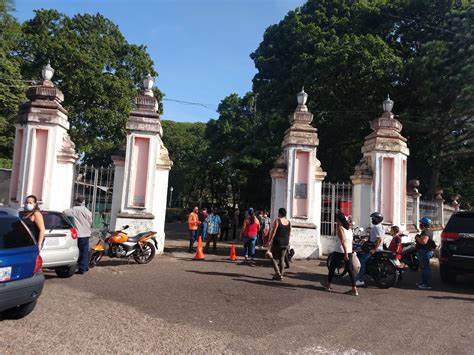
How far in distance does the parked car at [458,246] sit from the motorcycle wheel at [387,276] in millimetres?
1301

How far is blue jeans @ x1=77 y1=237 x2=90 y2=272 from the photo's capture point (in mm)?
9000

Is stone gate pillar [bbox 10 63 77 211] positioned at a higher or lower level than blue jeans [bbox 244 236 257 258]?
higher

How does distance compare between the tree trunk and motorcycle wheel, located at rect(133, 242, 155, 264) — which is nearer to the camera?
motorcycle wheel, located at rect(133, 242, 155, 264)

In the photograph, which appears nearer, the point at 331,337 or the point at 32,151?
the point at 331,337

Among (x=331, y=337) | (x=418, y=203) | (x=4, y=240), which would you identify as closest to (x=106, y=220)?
(x=4, y=240)

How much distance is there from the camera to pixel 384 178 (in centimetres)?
1277

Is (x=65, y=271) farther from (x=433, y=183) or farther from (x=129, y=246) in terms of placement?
(x=433, y=183)

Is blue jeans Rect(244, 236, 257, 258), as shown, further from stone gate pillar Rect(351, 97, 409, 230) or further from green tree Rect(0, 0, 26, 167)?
green tree Rect(0, 0, 26, 167)

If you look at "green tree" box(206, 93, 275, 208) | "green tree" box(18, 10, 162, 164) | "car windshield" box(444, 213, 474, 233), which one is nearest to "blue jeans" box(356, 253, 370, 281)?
"car windshield" box(444, 213, 474, 233)

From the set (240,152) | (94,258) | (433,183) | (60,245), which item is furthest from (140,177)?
Answer: (433,183)

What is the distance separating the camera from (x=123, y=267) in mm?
10070

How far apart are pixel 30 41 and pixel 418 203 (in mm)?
22073

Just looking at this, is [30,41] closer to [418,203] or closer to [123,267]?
[123,267]

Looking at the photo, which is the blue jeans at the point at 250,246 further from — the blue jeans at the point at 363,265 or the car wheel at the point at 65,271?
the car wheel at the point at 65,271
